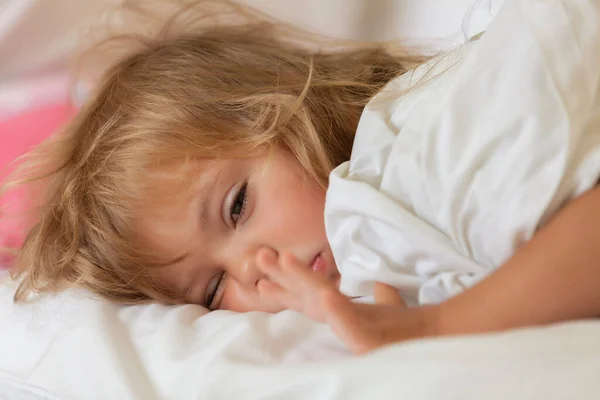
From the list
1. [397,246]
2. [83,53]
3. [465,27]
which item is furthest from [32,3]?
[397,246]

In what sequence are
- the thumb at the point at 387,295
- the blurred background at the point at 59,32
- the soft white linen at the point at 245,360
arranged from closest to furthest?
the soft white linen at the point at 245,360
the thumb at the point at 387,295
the blurred background at the point at 59,32

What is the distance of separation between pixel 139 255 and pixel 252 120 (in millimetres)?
239

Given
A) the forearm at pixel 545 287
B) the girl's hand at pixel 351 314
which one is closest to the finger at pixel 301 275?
the girl's hand at pixel 351 314

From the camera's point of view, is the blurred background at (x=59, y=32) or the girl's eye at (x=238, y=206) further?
the blurred background at (x=59, y=32)

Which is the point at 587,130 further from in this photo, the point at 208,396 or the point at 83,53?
the point at 83,53

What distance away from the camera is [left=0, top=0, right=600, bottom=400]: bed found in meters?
0.45

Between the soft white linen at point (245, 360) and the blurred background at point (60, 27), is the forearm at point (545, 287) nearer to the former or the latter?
the soft white linen at point (245, 360)

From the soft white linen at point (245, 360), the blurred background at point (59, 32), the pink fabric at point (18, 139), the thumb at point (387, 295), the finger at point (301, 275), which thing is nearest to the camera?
the soft white linen at point (245, 360)

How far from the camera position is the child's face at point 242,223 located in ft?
2.73

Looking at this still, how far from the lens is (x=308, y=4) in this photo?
1320 mm

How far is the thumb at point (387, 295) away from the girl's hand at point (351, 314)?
9 centimetres

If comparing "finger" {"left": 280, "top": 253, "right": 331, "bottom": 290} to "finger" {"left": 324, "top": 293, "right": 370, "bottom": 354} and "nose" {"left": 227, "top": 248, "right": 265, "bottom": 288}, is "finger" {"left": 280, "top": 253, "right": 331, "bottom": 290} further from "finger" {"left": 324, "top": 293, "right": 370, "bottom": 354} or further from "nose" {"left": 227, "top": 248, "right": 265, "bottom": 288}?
"nose" {"left": 227, "top": 248, "right": 265, "bottom": 288}

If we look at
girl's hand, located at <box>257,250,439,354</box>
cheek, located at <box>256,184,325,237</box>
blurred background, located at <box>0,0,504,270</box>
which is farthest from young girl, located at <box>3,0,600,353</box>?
blurred background, located at <box>0,0,504,270</box>

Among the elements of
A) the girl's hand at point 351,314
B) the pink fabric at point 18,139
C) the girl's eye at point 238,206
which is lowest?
the pink fabric at point 18,139
